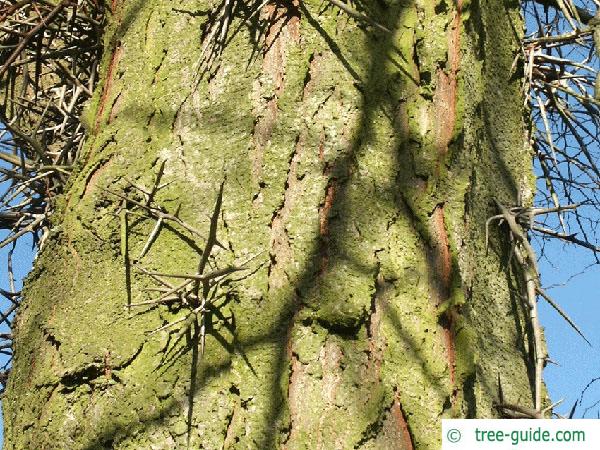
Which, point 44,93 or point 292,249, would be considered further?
point 44,93

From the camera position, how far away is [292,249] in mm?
1254

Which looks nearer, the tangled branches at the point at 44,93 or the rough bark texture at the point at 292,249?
the rough bark texture at the point at 292,249

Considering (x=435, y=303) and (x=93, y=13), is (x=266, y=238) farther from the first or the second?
(x=93, y=13)

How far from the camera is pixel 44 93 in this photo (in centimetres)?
244

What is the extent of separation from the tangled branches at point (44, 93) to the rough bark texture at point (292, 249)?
1.25 ft

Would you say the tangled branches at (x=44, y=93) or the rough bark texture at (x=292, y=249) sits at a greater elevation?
the tangled branches at (x=44, y=93)

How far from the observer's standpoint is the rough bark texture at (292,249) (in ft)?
3.95

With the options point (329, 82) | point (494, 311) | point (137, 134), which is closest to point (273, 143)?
point (329, 82)

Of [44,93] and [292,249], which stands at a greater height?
[44,93]

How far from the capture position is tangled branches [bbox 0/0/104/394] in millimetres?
1852

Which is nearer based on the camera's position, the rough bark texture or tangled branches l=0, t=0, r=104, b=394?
the rough bark texture

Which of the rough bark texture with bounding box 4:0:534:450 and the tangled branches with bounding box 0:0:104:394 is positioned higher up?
the tangled branches with bounding box 0:0:104:394

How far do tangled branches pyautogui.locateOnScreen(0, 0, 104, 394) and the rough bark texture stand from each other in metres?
0.38

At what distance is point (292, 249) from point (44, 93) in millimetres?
1429
